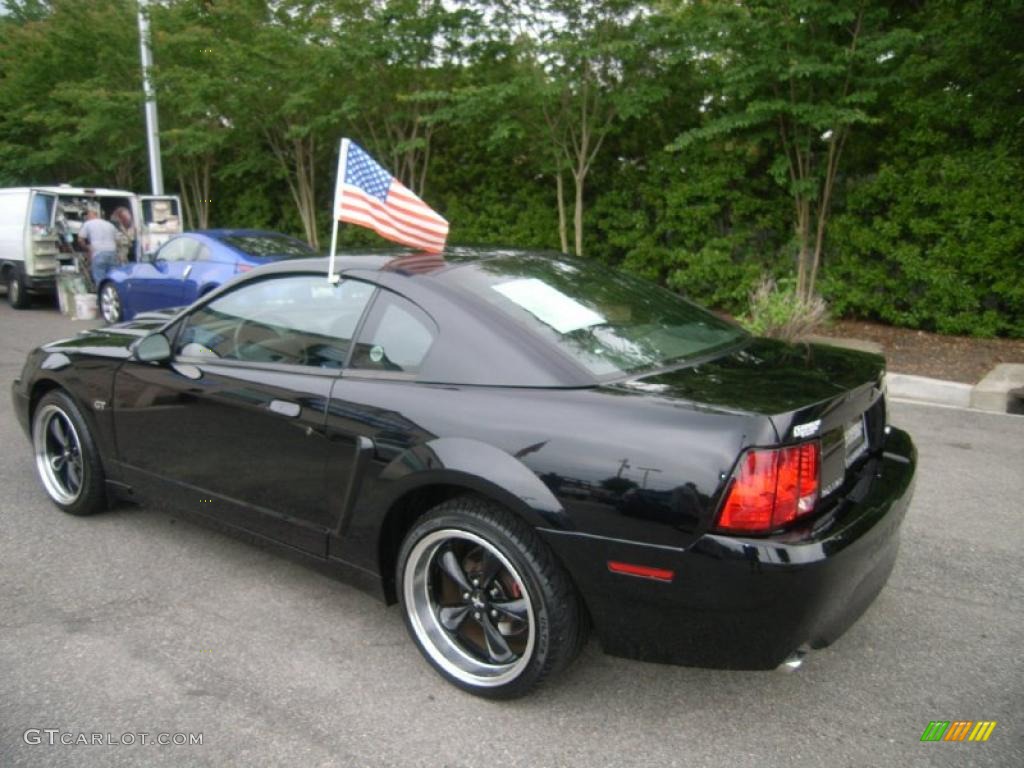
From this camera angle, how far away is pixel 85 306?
493 inches

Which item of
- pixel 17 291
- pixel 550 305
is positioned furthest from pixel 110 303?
pixel 550 305

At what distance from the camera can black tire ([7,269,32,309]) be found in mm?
13758

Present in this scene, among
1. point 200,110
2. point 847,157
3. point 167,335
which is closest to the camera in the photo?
point 167,335

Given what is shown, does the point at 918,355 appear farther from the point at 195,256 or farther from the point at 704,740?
the point at 195,256

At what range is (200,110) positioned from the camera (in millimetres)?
14438

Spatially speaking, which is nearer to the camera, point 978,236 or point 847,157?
point 978,236

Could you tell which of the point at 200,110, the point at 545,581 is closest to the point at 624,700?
the point at 545,581

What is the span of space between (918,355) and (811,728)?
7.43 metres

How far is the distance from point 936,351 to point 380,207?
25.1 ft

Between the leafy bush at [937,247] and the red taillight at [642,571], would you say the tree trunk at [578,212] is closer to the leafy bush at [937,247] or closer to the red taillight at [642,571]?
the leafy bush at [937,247]

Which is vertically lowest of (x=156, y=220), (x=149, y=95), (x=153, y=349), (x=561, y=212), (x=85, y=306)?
(x=85, y=306)

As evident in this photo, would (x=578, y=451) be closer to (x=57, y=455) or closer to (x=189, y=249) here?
(x=57, y=455)

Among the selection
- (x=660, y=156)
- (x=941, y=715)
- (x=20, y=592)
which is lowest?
(x=20, y=592)

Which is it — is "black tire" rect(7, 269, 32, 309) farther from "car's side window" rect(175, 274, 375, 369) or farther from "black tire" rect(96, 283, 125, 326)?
"car's side window" rect(175, 274, 375, 369)
